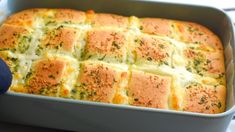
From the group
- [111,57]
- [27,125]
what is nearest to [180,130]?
[111,57]

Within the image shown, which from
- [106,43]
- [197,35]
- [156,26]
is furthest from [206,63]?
[106,43]

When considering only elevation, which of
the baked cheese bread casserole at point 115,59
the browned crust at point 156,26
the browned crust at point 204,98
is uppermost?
the browned crust at point 156,26

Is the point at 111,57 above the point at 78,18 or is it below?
below

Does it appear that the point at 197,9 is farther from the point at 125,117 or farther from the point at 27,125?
the point at 27,125

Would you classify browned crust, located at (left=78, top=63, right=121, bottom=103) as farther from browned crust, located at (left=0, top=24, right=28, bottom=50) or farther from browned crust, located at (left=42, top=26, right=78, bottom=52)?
browned crust, located at (left=0, top=24, right=28, bottom=50)

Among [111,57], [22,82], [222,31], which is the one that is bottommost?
[22,82]

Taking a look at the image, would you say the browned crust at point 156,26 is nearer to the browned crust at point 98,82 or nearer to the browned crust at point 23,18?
the browned crust at point 98,82

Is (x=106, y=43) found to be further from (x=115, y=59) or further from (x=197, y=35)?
(x=197, y=35)

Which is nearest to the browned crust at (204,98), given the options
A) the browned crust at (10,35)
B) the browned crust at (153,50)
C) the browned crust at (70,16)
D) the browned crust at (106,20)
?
the browned crust at (153,50)
